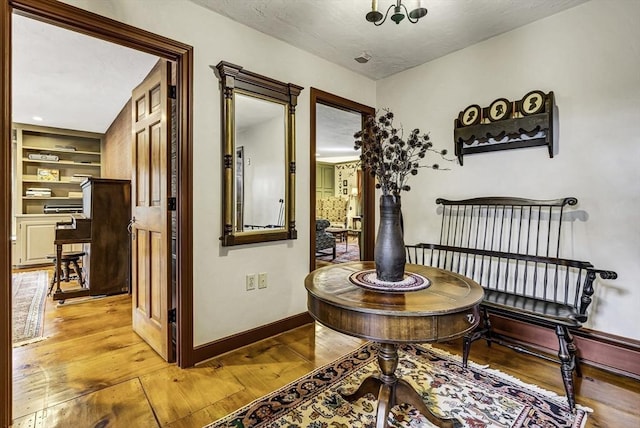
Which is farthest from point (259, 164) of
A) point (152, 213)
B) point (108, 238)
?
point (108, 238)

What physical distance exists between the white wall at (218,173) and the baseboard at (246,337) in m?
0.04

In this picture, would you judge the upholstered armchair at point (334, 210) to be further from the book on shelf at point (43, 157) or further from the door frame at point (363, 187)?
the book on shelf at point (43, 157)

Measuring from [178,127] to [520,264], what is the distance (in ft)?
9.17

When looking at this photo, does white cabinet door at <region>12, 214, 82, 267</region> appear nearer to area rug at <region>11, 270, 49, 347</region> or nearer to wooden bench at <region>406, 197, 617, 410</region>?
area rug at <region>11, 270, 49, 347</region>

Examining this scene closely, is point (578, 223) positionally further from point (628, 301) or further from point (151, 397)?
point (151, 397)

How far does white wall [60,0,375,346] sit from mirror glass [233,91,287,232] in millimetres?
166

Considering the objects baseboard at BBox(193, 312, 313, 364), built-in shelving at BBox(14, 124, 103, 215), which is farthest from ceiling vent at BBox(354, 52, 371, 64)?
built-in shelving at BBox(14, 124, 103, 215)

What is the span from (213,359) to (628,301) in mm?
2854

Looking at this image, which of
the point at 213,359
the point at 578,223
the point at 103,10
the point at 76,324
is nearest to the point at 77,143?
the point at 76,324

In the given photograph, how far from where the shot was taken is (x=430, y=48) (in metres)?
2.76

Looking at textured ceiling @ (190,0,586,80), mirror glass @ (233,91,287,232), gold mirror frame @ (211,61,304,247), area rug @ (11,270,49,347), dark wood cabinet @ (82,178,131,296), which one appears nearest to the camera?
textured ceiling @ (190,0,586,80)

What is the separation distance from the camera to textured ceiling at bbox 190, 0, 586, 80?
2125mm

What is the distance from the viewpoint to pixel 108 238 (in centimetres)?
379

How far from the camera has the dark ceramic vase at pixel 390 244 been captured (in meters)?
1.41
